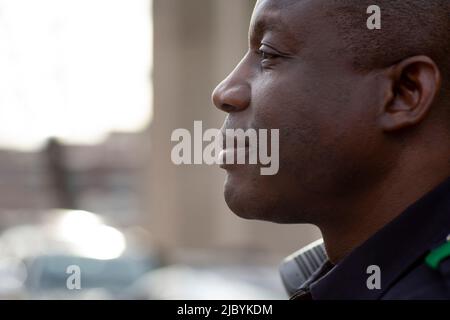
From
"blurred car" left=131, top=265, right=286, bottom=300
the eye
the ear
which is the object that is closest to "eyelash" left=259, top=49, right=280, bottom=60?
the eye

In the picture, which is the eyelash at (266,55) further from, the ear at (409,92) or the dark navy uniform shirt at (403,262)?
the dark navy uniform shirt at (403,262)

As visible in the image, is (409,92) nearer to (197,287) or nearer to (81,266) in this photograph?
(197,287)

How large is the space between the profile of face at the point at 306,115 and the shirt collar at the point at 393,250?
12 cm

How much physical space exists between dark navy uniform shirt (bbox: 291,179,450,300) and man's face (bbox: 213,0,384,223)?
13 cm

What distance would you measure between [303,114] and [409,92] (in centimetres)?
22

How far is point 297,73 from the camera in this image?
190 centimetres

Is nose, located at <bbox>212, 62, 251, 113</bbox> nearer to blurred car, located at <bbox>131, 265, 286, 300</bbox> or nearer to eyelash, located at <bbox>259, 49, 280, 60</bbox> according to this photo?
eyelash, located at <bbox>259, 49, 280, 60</bbox>

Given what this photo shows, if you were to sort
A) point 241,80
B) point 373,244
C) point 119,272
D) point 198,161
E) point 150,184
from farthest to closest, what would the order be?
point 150,184 → point 119,272 → point 198,161 → point 241,80 → point 373,244

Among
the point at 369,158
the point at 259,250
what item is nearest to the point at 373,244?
the point at 369,158

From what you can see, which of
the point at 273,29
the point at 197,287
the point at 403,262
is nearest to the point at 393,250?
the point at 403,262

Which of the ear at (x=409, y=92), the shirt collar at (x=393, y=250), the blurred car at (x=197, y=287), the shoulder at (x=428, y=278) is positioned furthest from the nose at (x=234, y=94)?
the blurred car at (x=197, y=287)

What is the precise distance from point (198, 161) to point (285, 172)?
458mm

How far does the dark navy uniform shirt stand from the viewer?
1633 mm
